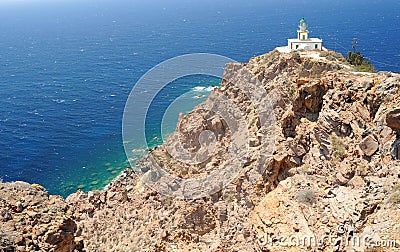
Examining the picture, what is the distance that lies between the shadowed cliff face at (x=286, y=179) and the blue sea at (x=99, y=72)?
19.0 metres

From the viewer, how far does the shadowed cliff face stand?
1280 cm

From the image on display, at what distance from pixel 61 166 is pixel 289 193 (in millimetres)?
42851

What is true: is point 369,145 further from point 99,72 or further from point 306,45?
point 99,72

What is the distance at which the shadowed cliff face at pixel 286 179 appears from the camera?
12797 millimetres

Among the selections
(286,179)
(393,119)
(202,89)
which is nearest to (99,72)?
(202,89)

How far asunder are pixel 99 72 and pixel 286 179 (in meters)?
85.0

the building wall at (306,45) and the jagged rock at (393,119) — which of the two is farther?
the building wall at (306,45)

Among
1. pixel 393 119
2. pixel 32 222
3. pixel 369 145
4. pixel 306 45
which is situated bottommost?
pixel 32 222

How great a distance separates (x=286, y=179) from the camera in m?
17.4

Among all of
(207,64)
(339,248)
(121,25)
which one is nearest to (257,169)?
(339,248)

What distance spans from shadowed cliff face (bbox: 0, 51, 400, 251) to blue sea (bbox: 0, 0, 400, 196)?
62.2ft

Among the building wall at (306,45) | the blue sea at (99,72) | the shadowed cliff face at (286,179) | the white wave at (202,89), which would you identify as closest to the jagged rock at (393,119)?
the shadowed cliff face at (286,179)

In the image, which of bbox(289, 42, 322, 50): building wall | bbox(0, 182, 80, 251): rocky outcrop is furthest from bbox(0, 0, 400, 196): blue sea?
bbox(0, 182, 80, 251): rocky outcrop

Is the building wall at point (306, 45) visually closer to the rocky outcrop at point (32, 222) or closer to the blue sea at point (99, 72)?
the blue sea at point (99, 72)
